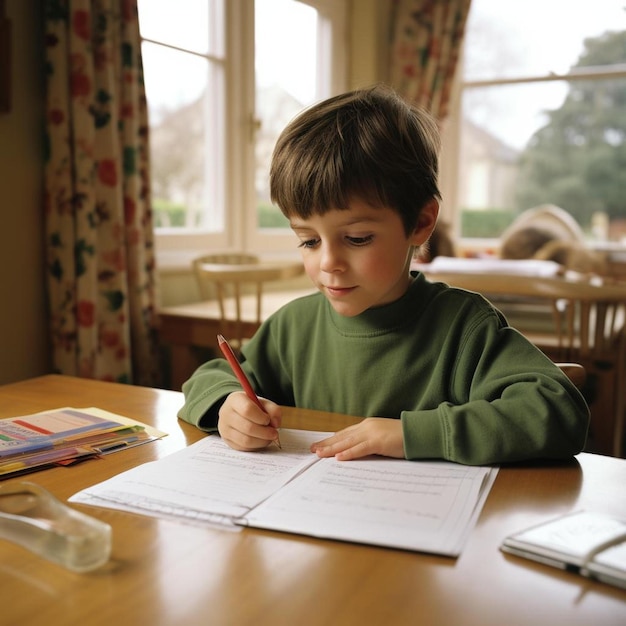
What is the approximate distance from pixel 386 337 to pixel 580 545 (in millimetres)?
546

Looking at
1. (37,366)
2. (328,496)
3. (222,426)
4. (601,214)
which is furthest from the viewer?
(601,214)

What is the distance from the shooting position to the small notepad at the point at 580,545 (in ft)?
1.75

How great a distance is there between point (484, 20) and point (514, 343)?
399 cm

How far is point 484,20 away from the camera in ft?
14.5

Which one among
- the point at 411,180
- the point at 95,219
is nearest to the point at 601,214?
the point at 95,219

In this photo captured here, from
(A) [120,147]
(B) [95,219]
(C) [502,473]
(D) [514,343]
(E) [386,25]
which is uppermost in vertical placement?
(E) [386,25]

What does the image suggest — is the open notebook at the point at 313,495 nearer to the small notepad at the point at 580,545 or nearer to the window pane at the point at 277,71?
the small notepad at the point at 580,545

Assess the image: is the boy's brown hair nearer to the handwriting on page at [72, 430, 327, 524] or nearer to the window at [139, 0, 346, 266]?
the handwriting on page at [72, 430, 327, 524]

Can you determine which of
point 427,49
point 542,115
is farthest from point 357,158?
point 542,115

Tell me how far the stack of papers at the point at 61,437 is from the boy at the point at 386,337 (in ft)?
0.33

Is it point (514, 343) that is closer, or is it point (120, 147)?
point (514, 343)

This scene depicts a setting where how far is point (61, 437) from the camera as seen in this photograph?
863mm

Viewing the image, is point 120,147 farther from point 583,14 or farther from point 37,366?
point 583,14

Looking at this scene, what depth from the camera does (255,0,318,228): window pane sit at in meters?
3.61
